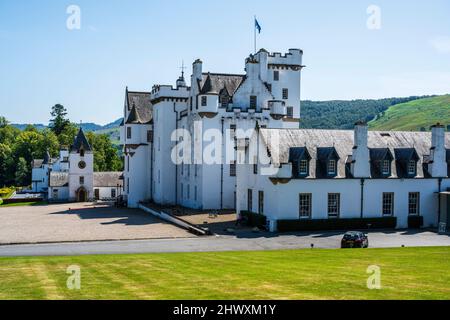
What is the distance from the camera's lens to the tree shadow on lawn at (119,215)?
53.7 meters

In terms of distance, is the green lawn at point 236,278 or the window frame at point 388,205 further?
the window frame at point 388,205

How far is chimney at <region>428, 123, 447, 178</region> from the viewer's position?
4766 cm

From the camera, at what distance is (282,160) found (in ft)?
147

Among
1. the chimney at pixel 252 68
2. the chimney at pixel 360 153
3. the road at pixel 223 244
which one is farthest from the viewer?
the chimney at pixel 252 68

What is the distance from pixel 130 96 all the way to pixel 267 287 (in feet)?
209

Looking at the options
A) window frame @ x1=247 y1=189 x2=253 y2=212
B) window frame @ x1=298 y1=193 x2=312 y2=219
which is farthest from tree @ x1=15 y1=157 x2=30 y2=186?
window frame @ x1=298 y1=193 x2=312 y2=219

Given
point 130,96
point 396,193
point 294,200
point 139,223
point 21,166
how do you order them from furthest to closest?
point 21,166, point 130,96, point 139,223, point 396,193, point 294,200

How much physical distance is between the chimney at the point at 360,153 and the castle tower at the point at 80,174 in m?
55.9

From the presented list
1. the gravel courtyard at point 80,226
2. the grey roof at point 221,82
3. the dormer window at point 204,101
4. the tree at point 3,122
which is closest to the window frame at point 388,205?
the gravel courtyard at point 80,226

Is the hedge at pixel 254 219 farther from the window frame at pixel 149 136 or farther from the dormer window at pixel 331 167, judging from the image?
the window frame at pixel 149 136

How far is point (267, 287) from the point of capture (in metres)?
16.0

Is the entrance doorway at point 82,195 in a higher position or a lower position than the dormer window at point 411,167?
lower
